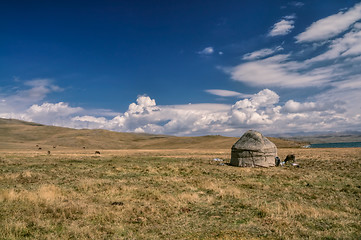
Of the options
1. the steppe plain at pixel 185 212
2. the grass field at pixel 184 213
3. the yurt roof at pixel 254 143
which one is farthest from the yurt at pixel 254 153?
the grass field at pixel 184 213

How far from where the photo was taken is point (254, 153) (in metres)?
25.8

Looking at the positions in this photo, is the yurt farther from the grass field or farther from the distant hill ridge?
the distant hill ridge

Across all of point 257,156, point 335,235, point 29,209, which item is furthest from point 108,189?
point 257,156

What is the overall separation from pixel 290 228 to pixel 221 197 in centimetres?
456

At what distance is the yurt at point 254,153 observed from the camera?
25.7 metres

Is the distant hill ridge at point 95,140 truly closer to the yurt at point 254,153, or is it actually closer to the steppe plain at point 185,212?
the yurt at point 254,153

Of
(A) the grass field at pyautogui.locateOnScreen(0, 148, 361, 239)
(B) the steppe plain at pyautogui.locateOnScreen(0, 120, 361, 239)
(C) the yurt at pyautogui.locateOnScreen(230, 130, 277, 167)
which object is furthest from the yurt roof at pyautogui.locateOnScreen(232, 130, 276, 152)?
(A) the grass field at pyautogui.locateOnScreen(0, 148, 361, 239)

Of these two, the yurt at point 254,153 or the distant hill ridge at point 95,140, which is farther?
the distant hill ridge at point 95,140

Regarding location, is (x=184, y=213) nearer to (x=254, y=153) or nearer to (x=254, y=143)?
(x=254, y=153)

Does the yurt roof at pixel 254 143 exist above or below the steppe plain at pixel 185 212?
above

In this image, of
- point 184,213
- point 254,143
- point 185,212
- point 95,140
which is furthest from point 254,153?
point 95,140

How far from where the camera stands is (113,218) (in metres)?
8.79

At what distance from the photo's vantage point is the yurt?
1012 inches

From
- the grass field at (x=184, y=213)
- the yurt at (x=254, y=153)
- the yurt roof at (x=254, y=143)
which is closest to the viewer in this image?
the grass field at (x=184, y=213)
